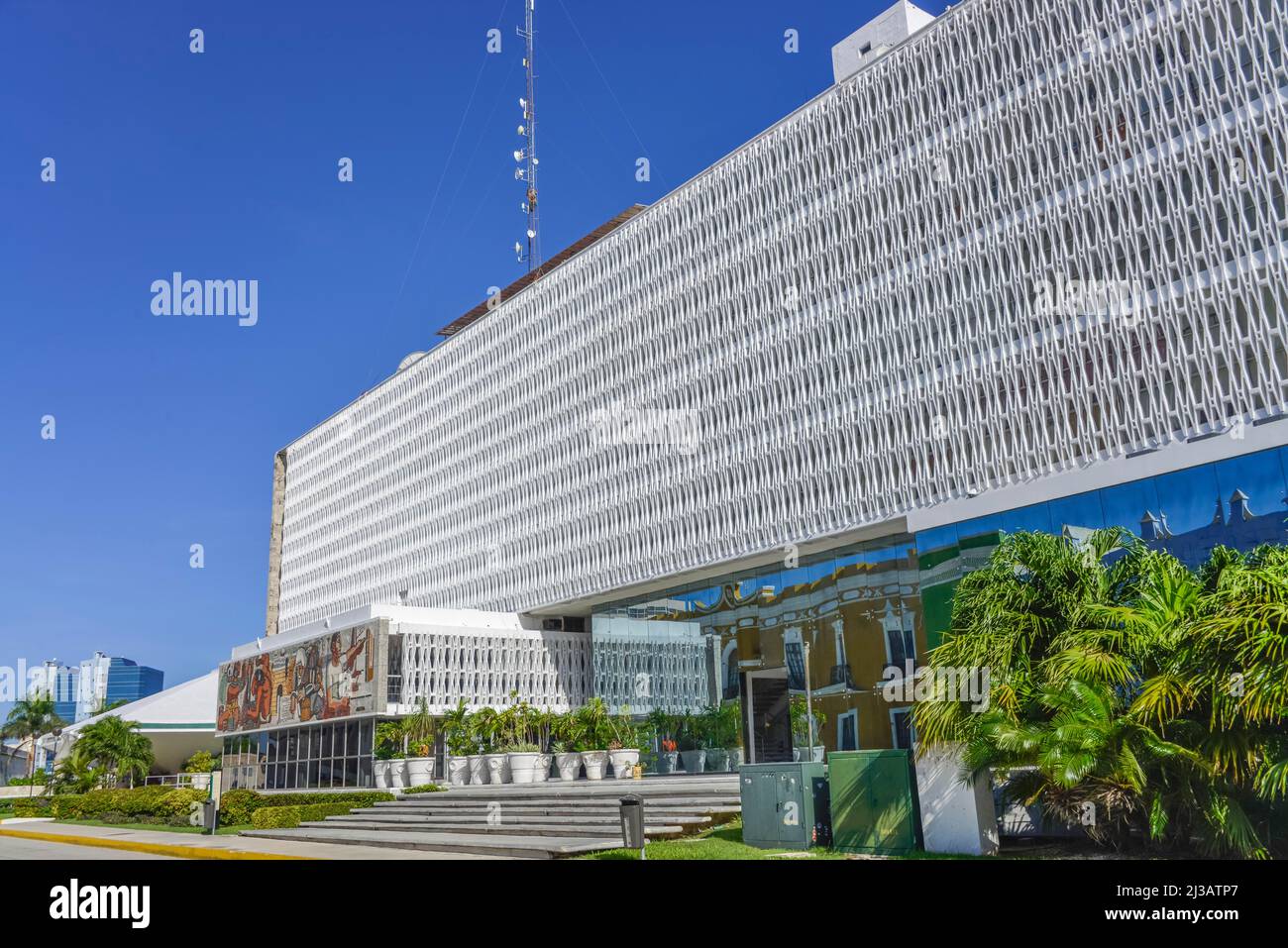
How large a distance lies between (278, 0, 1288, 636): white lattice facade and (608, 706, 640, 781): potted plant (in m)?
7.10

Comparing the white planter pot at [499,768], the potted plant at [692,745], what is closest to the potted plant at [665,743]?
the potted plant at [692,745]

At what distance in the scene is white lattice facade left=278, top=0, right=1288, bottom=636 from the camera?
28953 mm

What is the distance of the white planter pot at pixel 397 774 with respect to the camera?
39.9 metres

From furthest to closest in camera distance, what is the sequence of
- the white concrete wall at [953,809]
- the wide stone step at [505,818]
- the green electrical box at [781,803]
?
the wide stone step at [505,818] < the green electrical box at [781,803] < the white concrete wall at [953,809]

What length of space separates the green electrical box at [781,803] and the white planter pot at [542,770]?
20.0 m

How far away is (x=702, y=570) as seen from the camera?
142ft

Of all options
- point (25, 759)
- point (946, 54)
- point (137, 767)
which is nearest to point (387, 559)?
point (137, 767)

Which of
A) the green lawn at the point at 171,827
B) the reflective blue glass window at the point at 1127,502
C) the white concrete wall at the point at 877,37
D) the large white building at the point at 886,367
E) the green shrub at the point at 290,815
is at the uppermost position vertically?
the white concrete wall at the point at 877,37

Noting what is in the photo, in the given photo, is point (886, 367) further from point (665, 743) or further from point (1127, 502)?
point (665, 743)

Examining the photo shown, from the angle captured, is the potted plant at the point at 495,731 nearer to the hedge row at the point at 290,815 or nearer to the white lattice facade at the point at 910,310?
the white lattice facade at the point at 910,310

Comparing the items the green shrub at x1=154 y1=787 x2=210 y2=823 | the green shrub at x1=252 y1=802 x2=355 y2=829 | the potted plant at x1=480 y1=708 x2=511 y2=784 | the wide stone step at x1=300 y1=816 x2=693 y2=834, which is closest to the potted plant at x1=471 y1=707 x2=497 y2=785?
the potted plant at x1=480 y1=708 x2=511 y2=784

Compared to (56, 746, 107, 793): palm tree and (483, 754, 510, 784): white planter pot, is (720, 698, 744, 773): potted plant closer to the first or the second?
(483, 754, 510, 784): white planter pot
